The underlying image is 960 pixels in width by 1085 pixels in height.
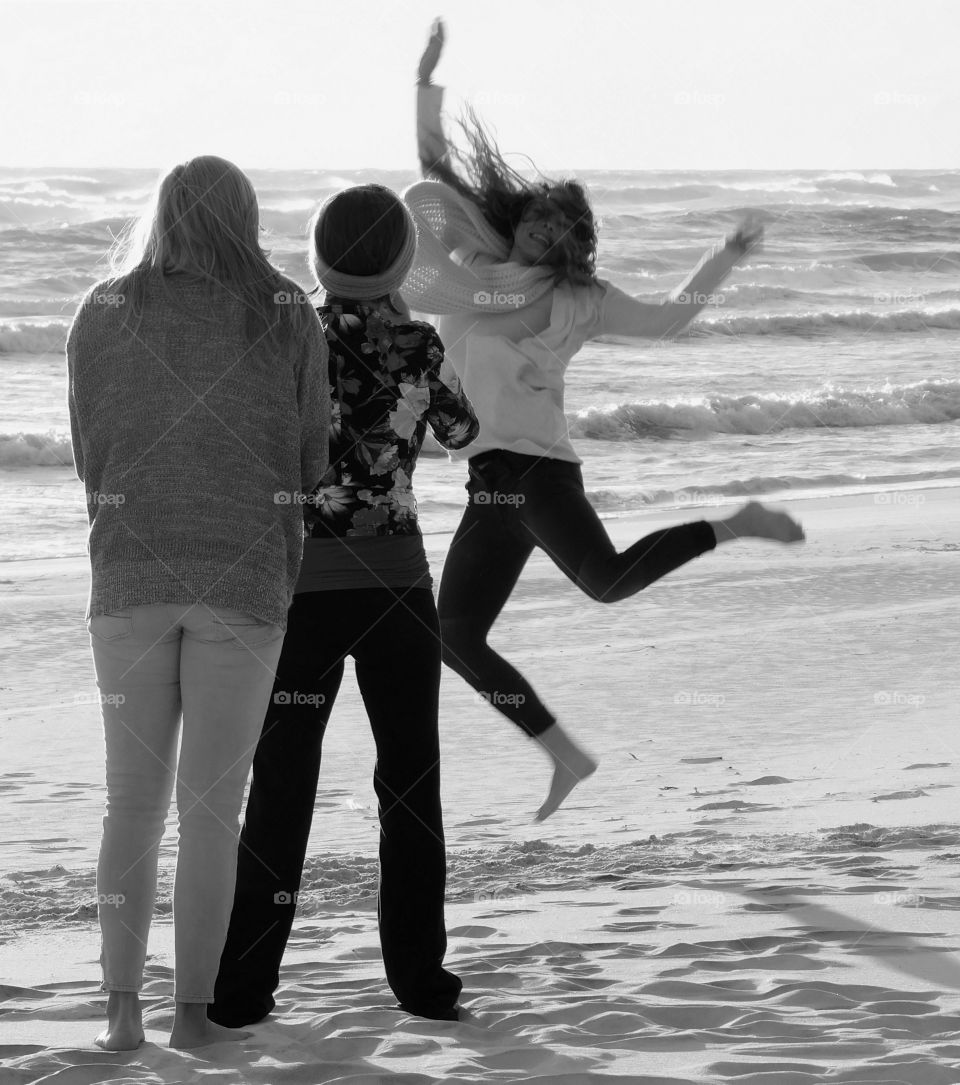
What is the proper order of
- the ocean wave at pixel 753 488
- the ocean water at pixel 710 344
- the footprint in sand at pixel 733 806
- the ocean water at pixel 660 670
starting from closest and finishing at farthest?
the ocean water at pixel 660 670 → the footprint in sand at pixel 733 806 → the ocean wave at pixel 753 488 → the ocean water at pixel 710 344

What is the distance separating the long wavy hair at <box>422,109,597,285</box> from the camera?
3.80 meters

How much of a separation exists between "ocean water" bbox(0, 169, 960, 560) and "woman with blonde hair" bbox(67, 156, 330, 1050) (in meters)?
0.58

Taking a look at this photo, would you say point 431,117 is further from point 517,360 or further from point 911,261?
point 911,261

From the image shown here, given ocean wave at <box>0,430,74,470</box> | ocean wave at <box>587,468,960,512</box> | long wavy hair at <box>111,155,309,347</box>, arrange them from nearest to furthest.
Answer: long wavy hair at <box>111,155,309,347</box>
ocean wave at <box>587,468,960,512</box>
ocean wave at <box>0,430,74,470</box>

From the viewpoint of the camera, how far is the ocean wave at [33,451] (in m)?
13.2

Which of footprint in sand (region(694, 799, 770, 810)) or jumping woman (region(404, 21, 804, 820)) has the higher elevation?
jumping woman (region(404, 21, 804, 820))

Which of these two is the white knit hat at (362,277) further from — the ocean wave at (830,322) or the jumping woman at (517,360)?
the ocean wave at (830,322)

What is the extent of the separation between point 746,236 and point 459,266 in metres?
0.82

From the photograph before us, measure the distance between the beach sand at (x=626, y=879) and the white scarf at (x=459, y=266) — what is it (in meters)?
1.48

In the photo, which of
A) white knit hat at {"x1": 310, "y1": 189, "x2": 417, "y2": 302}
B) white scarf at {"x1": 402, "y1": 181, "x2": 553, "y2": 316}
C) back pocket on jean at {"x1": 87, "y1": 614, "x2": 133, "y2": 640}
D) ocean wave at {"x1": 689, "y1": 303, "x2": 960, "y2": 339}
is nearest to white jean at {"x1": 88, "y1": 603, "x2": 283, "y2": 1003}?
back pocket on jean at {"x1": 87, "y1": 614, "x2": 133, "y2": 640}

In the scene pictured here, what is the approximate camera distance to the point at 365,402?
2.83 metres

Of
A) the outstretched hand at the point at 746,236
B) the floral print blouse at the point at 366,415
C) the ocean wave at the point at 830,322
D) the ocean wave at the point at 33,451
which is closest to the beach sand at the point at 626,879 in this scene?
the floral print blouse at the point at 366,415

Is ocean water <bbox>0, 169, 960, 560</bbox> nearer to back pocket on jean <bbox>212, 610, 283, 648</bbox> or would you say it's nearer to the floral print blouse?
the floral print blouse

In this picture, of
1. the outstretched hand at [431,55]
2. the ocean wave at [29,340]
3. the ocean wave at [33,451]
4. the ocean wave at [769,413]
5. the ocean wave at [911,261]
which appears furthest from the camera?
the ocean wave at [911,261]
